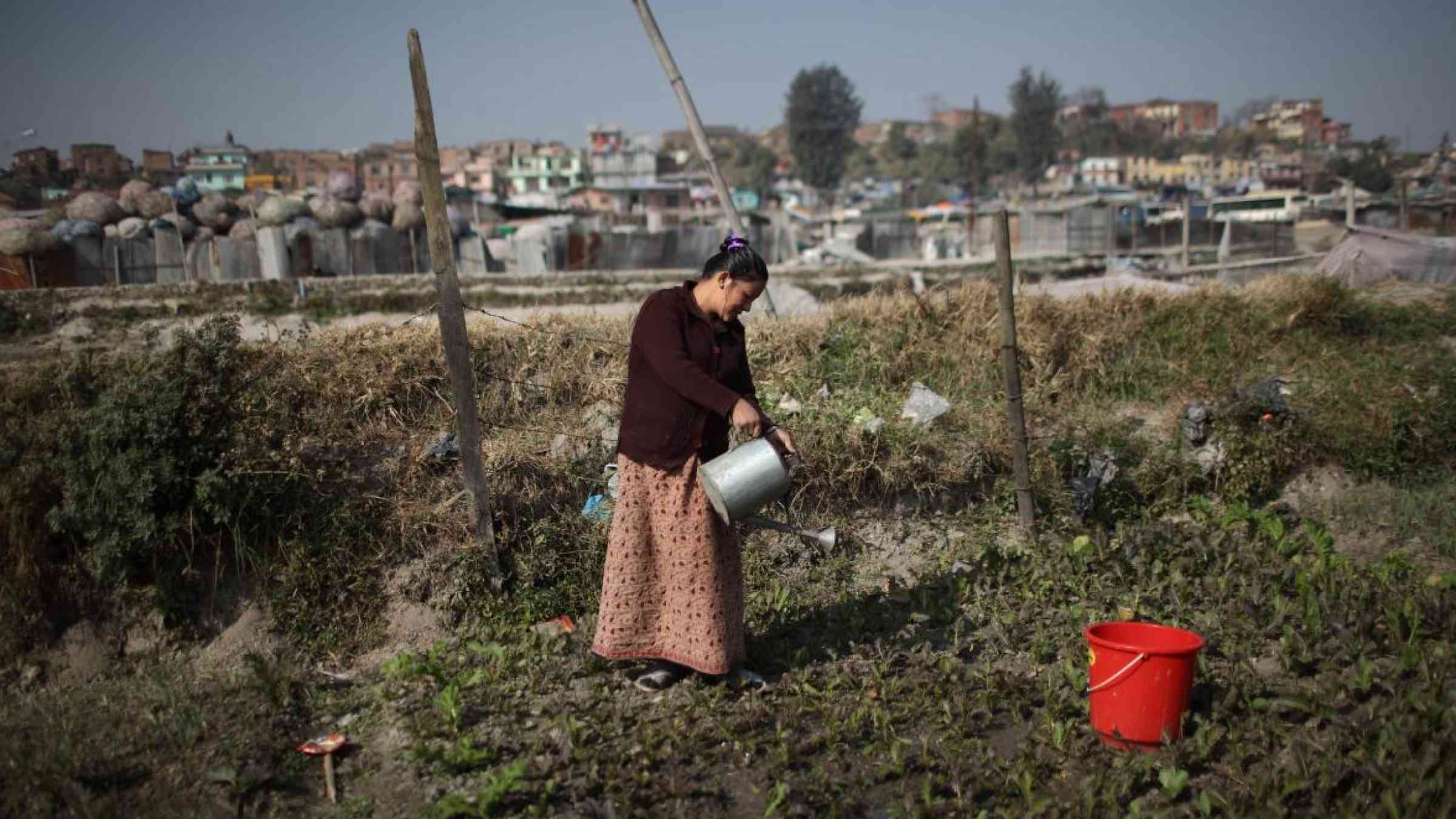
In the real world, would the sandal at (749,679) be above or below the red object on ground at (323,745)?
below

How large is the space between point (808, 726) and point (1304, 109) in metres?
122

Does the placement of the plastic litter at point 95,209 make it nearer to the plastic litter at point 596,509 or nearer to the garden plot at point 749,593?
the garden plot at point 749,593

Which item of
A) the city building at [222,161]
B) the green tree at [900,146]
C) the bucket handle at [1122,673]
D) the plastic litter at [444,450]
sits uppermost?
the green tree at [900,146]

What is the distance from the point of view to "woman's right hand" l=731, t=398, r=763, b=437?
320 cm

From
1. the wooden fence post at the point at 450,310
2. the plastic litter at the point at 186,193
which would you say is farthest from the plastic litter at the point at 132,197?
the wooden fence post at the point at 450,310

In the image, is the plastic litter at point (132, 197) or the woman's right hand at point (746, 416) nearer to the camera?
the woman's right hand at point (746, 416)

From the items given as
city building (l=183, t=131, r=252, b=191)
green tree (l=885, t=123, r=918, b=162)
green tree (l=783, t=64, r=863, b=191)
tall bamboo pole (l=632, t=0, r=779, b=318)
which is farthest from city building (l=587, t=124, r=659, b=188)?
tall bamboo pole (l=632, t=0, r=779, b=318)

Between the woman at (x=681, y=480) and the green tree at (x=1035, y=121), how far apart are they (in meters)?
75.0

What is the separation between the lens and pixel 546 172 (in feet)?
258

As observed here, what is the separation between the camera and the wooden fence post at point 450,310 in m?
4.00

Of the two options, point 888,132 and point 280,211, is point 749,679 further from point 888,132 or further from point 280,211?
point 888,132

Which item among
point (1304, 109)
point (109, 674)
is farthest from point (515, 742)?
point (1304, 109)

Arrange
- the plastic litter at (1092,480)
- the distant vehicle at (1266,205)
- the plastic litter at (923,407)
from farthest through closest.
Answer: the distant vehicle at (1266,205)
the plastic litter at (923,407)
the plastic litter at (1092,480)

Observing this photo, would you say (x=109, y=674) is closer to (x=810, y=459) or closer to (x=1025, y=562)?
(x=810, y=459)
